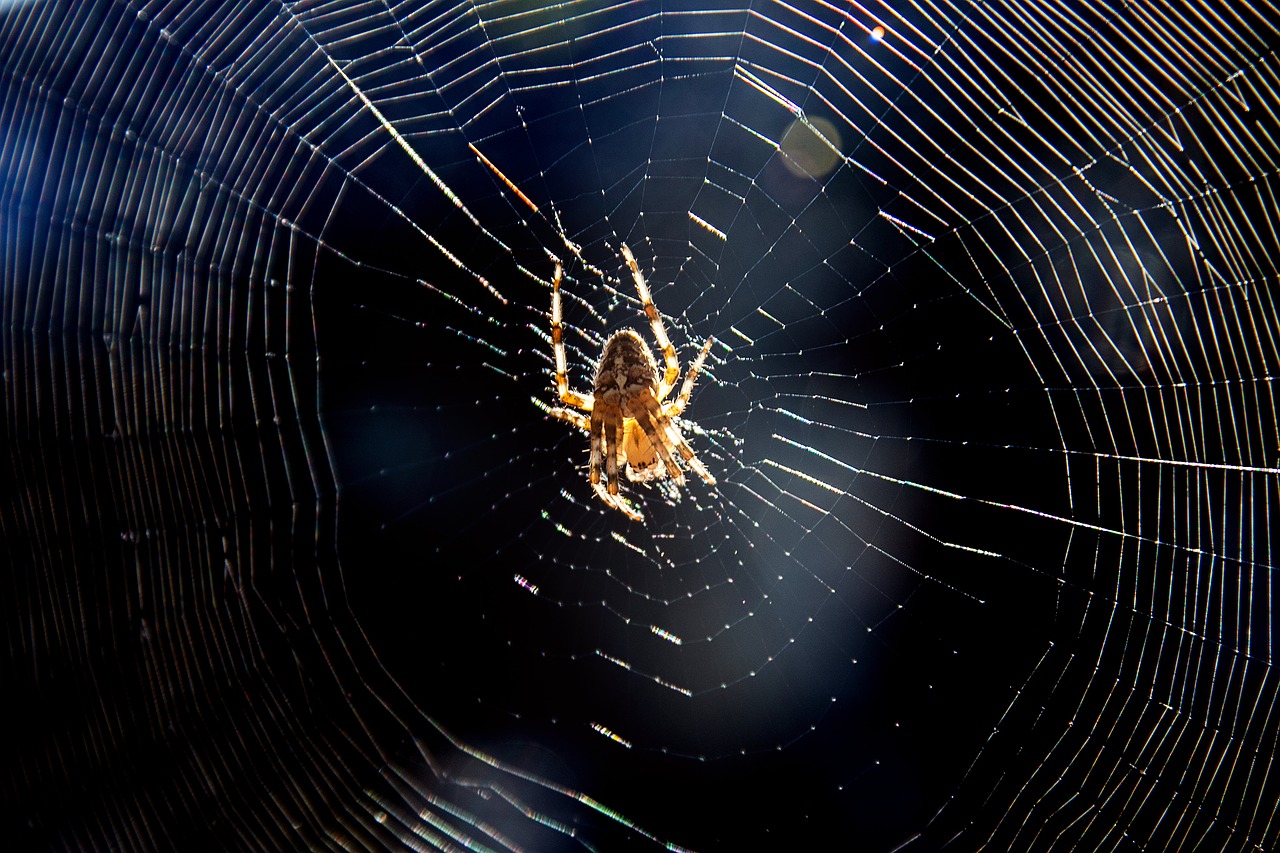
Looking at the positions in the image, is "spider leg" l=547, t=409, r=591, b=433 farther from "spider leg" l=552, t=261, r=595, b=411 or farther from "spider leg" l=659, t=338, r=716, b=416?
"spider leg" l=659, t=338, r=716, b=416

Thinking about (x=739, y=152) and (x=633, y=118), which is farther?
(x=739, y=152)

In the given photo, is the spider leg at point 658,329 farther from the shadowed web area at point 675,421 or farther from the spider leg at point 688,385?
the shadowed web area at point 675,421

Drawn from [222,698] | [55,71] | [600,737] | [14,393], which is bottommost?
[600,737]

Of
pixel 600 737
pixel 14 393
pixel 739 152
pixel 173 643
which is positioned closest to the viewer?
pixel 14 393

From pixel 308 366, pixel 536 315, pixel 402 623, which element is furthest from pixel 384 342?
pixel 402 623

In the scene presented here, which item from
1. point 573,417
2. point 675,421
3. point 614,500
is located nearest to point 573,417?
point 573,417

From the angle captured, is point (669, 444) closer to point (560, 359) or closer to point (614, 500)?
point (614, 500)

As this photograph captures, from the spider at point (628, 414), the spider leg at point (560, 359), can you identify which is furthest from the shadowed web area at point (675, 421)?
the spider at point (628, 414)

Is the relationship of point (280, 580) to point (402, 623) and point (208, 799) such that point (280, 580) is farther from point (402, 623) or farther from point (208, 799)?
point (402, 623)
